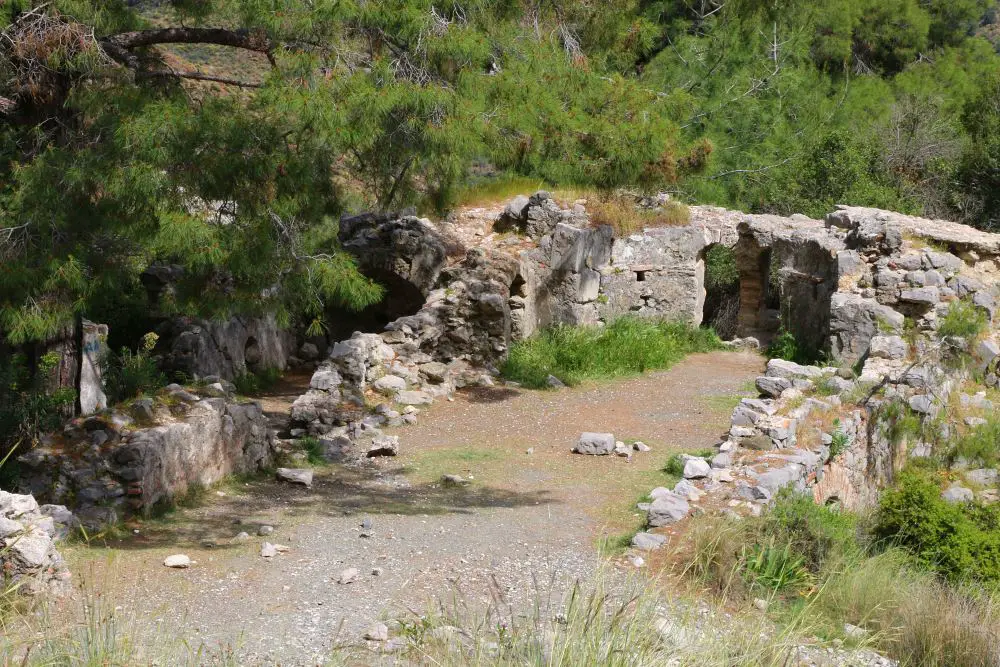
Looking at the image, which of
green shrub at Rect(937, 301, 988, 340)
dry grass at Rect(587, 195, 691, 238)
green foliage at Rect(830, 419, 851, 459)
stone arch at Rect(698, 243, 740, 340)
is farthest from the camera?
stone arch at Rect(698, 243, 740, 340)

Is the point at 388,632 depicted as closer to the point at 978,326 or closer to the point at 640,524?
the point at 640,524

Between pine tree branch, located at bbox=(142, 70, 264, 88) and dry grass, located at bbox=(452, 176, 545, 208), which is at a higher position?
pine tree branch, located at bbox=(142, 70, 264, 88)

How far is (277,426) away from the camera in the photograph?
10.7 metres

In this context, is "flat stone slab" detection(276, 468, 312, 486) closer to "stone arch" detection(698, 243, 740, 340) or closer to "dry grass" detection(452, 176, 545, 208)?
"dry grass" detection(452, 176, 545, 208)

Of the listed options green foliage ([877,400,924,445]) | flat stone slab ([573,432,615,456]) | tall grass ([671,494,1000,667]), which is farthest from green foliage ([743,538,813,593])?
green foliage ([877,400,924,445])

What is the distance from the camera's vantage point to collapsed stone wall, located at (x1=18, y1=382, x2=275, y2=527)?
7.16 meters

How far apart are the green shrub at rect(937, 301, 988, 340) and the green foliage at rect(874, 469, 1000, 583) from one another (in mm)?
3779

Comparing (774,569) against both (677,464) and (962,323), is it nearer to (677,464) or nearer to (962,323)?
(677,464)

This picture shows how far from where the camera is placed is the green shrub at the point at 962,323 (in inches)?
439

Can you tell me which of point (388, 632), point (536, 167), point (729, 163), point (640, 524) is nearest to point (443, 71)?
point (536, 167)

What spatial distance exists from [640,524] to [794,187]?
14.3m

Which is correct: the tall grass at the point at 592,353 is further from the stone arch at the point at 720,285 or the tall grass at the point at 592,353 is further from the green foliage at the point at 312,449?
the green foliage at the point at 312,449

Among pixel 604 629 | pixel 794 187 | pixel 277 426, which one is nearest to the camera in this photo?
pixel 604 629

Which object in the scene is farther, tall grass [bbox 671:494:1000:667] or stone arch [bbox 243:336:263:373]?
stone arch [bbox 243:336:263:373]
